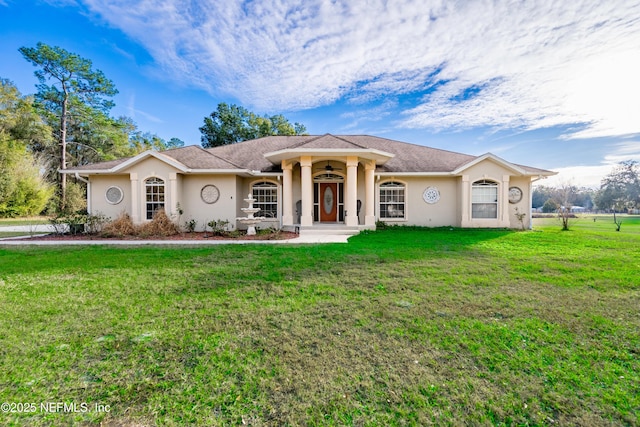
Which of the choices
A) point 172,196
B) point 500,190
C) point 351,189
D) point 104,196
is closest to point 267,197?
point 172,196

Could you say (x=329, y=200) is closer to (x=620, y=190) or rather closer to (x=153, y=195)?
(x=153, y=195)

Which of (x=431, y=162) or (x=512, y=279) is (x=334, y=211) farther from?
(x=512, y=279)

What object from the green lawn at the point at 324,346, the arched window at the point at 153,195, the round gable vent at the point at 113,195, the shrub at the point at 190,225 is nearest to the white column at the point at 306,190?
the shrub at the point at 190,225

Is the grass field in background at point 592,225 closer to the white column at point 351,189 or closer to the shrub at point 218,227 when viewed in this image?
the white column at point 351,189

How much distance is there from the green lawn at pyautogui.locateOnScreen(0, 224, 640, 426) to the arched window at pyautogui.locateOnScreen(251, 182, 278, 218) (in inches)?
340

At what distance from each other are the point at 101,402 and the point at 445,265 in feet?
19.8

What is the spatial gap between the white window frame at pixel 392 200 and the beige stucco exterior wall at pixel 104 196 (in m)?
12.3

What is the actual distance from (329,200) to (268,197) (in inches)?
125

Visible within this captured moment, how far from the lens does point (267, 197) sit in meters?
14.3

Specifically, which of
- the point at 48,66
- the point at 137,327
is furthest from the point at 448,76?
Result: the point at 48,66

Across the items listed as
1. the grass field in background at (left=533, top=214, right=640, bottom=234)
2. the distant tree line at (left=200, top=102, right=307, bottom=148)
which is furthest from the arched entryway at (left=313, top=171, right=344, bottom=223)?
the distant tree line at (left=200, top=102, right=307, bottom=148)

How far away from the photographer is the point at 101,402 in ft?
6.84

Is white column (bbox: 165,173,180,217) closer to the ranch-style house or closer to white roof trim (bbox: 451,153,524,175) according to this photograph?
the ranch-style house

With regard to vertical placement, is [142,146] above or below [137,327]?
above
